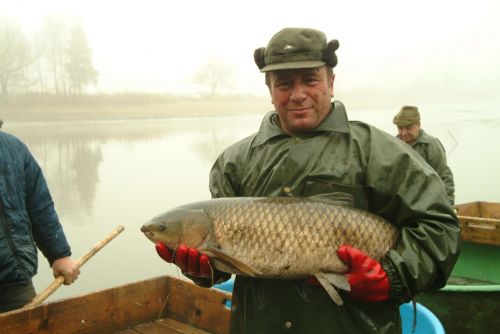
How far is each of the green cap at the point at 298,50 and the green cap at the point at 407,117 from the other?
4197 millimetres

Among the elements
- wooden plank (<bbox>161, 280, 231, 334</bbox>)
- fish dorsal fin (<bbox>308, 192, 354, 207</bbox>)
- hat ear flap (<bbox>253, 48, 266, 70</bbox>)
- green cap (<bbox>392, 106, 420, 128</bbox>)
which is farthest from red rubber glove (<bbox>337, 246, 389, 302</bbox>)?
green cap (<bbox>392, 106, 420, 128</bbox>)

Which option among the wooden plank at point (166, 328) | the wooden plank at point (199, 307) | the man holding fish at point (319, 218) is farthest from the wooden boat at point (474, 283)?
the man holding fish at point (319, 218)

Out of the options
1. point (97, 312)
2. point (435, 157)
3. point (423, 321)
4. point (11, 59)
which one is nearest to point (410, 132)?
point (435, 157)

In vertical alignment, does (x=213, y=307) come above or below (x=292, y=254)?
below

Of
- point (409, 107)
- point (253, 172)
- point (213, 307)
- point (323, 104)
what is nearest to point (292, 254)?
point (253, 172)

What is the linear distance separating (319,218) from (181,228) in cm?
56

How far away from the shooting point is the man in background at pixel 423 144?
5945mm

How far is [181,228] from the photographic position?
2.10m

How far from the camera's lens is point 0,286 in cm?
325

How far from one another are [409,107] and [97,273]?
4387 millimetres

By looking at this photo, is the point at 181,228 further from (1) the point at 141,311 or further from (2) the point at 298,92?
(1) the point at 141,311

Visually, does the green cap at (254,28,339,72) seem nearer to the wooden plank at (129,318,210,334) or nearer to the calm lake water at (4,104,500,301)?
the wooden plank at (129,318,210,334)

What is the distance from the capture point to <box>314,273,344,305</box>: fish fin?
1799 millimetres

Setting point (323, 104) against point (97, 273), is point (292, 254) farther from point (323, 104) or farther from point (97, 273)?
point (97, 273)
